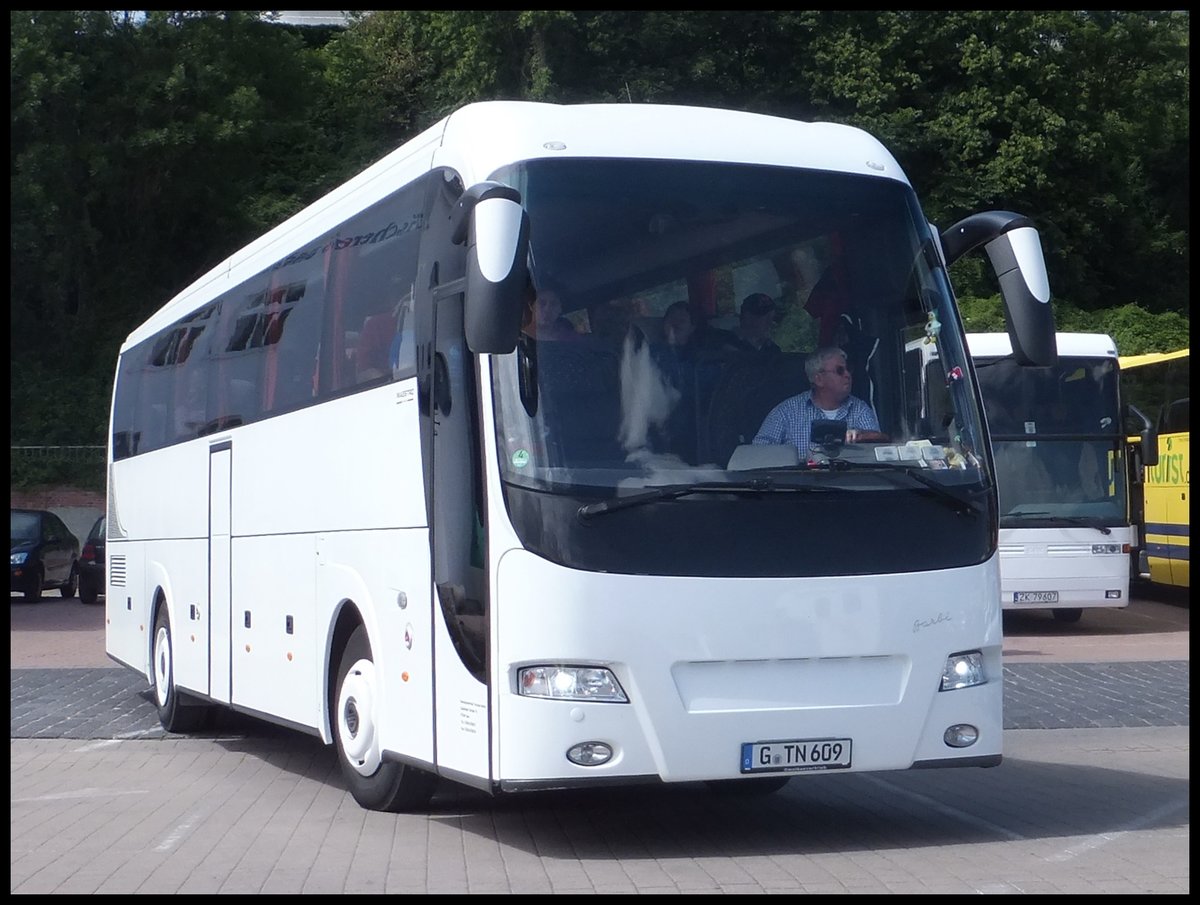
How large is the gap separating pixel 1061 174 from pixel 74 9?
2580cm

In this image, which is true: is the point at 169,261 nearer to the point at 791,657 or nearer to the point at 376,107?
the point at 376,107

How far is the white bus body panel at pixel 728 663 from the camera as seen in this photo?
770 cm

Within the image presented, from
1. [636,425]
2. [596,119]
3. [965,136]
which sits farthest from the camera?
[965,136]

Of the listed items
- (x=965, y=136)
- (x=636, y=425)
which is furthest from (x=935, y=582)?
(x=965, y=136)

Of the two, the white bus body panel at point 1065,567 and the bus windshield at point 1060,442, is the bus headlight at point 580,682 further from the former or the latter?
the bus windshield at point 1060,442

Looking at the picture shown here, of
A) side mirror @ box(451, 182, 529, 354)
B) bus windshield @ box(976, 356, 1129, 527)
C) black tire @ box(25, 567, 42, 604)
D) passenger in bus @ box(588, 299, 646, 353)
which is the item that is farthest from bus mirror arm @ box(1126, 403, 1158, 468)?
black tire @ box(25, 567, 42, 604)

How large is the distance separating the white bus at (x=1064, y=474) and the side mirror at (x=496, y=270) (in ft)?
49.5

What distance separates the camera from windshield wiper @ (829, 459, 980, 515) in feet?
26.6

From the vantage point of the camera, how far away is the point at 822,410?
8109mm

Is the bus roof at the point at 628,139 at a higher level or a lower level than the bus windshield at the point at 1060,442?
higher

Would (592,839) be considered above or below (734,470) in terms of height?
below

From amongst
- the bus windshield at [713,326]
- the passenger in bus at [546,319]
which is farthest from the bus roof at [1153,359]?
the passenger in bus at [546,319]

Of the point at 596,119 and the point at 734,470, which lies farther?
the point at 596,119

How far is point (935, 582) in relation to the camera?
8203mm
